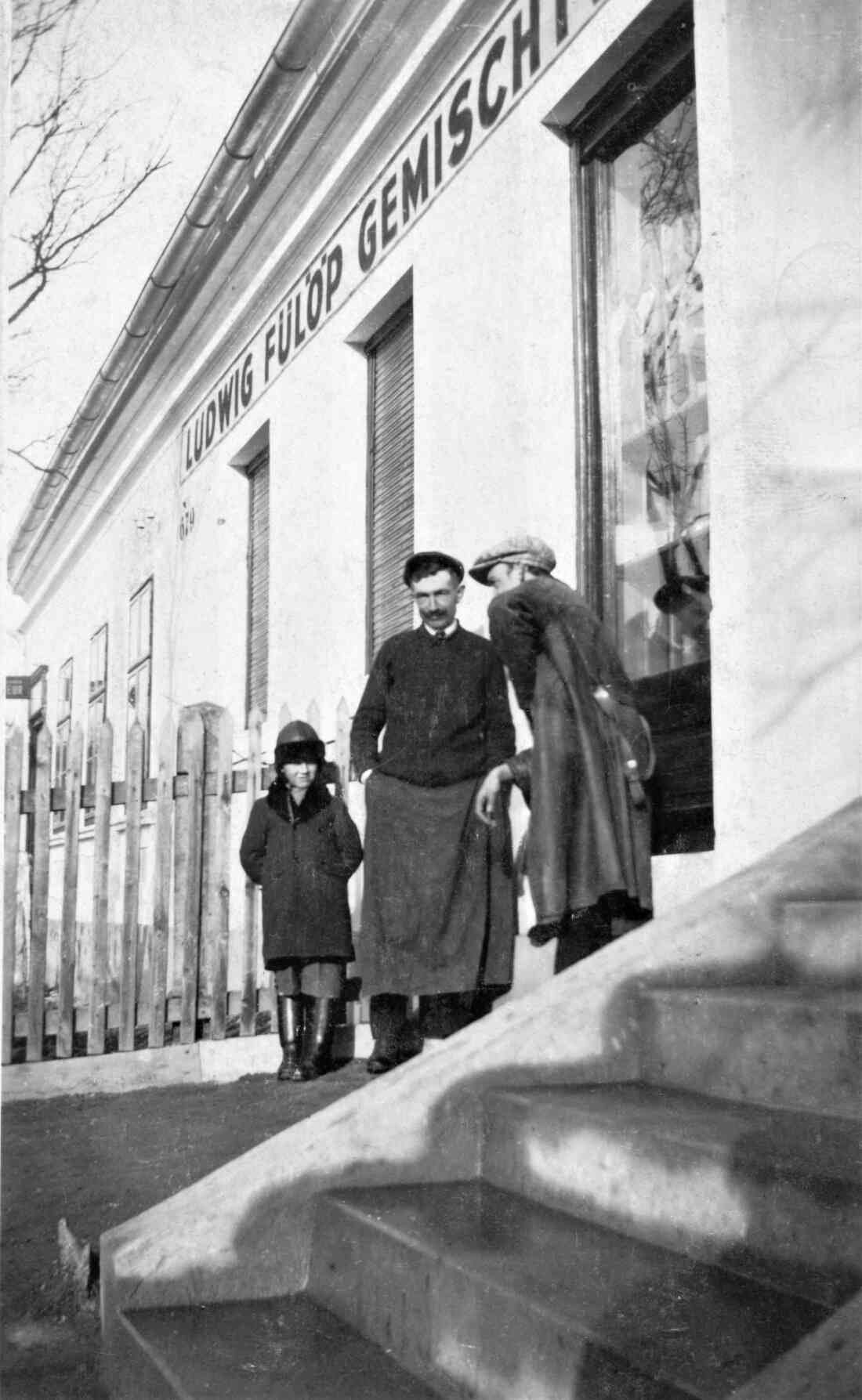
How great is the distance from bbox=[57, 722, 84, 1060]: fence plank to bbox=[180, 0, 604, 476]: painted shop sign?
1.42 meters

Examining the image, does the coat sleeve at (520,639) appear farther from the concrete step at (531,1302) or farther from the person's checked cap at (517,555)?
the concrete step at (531,1302)

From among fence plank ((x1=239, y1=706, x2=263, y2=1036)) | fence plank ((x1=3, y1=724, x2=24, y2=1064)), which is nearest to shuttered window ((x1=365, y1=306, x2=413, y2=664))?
fence plank ((x1=239, y1=706, x2=263, y2=1036))

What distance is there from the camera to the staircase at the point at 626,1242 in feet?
6.12

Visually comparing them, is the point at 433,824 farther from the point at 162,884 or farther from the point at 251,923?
the point at 162,884

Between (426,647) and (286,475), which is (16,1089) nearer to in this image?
(426,647)

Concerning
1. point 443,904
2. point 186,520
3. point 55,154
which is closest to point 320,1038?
point 443,904

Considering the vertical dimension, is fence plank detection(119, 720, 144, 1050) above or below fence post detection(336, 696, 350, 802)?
below

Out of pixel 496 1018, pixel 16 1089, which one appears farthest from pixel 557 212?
pixel 16 1089

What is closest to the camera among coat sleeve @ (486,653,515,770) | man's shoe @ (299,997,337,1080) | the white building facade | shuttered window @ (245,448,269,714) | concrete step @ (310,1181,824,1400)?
concrete step @ (310,1181,824,1400)

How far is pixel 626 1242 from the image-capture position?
2176 millimetres

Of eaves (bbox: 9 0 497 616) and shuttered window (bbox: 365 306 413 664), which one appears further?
shuttered window (bbox: 365 306 413 664)

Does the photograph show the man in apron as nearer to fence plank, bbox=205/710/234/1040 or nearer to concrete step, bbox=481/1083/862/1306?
fence plank, bbox=205/710/234/1040

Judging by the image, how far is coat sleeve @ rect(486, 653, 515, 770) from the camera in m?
4.62

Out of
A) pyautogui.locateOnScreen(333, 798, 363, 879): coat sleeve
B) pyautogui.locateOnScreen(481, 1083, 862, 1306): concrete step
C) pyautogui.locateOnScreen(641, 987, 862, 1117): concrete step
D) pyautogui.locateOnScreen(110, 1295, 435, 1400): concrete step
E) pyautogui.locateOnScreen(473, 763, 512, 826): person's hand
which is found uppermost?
pyautogui.locateOnScreen(473, 763, 512, 826): person's hand
